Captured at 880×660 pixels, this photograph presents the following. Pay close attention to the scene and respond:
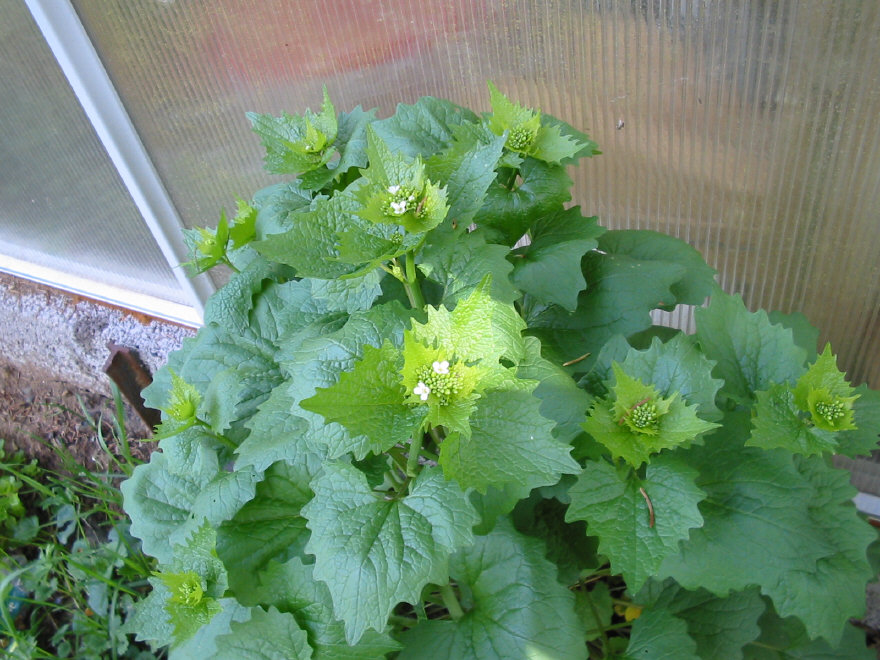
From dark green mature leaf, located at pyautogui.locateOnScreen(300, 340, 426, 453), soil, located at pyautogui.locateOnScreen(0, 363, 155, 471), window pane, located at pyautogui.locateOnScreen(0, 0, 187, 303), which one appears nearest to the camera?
dark green mature leaf, located at pyautogui.locateOnScreen(300, 340, 426, 453)

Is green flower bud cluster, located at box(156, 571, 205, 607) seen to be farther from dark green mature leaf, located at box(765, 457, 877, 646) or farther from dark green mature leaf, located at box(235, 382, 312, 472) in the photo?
dark green mature leaf, located at box(765, 457, 877, 646)

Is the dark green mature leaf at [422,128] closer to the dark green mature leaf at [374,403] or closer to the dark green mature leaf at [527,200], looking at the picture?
the dark green mature leaf at [527,200]

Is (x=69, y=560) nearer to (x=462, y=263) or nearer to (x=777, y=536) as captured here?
(x=462, y=263)

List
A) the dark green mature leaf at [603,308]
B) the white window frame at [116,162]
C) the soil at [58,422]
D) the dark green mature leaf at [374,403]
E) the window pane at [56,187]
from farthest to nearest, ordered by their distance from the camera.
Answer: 1. the soil at [58,422]
2. the window pane at [56,187]
3. the white window frame at [116,162]
4. the dark green mature leaf at [603,308]
5. the dark green mature leaf at [374,403]

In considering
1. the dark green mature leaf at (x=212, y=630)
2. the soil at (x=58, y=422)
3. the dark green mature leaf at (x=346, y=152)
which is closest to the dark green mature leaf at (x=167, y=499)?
the dark green mature leaf at (x=212, y=630)

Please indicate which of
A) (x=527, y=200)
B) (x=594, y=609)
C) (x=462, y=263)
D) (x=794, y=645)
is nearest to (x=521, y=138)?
(x=527, y=200)

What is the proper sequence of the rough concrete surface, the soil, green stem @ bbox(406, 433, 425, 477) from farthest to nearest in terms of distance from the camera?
the rough concrete surface
the soil
green stem @ bbox(406, 433, 425, 477)

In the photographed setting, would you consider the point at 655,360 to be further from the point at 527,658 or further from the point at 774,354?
the point at 527,658

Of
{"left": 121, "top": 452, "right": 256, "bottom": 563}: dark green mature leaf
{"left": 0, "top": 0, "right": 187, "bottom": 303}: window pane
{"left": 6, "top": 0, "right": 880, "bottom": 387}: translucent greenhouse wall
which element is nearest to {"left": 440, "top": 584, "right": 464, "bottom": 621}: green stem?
{"left": 121, "top": 452, "right": 256, "bottom": 563}: dark green mature leaf
